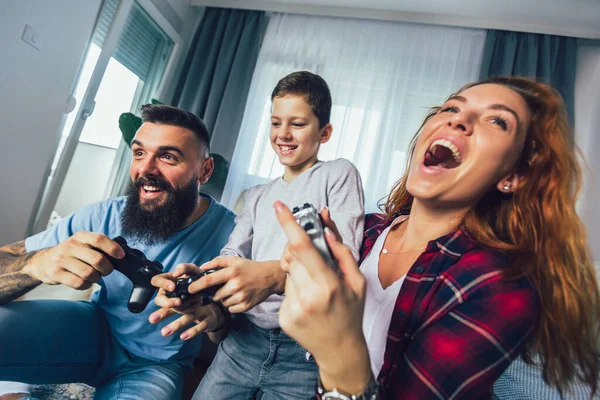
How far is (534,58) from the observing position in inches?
95.2

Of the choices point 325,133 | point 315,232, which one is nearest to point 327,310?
point 315,232

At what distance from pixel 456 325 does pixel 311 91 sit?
99 cm

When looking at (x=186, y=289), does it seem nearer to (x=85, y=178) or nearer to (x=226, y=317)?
(x=226, y=317)

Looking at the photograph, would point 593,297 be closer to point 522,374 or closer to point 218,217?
point 522,374

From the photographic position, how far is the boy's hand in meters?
0.72

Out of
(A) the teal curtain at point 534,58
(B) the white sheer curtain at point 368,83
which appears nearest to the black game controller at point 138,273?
(B) the white sheer curtain at point 368,83

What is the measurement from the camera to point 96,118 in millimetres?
2486

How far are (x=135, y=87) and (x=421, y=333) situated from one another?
2934 mm

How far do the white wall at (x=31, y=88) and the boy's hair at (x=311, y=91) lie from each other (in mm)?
1429

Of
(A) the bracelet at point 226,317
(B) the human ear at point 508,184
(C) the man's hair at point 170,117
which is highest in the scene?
(C) the man's hair at point 170,117

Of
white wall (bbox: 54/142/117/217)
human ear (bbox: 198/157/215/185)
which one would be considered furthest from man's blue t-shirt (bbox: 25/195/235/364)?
white wall (bbox: 54/142/117/217)

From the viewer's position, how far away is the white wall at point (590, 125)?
93.5 inches

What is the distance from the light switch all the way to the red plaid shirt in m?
2.18

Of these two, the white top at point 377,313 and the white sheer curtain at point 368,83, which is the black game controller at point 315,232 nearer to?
the white top at point 377,313
